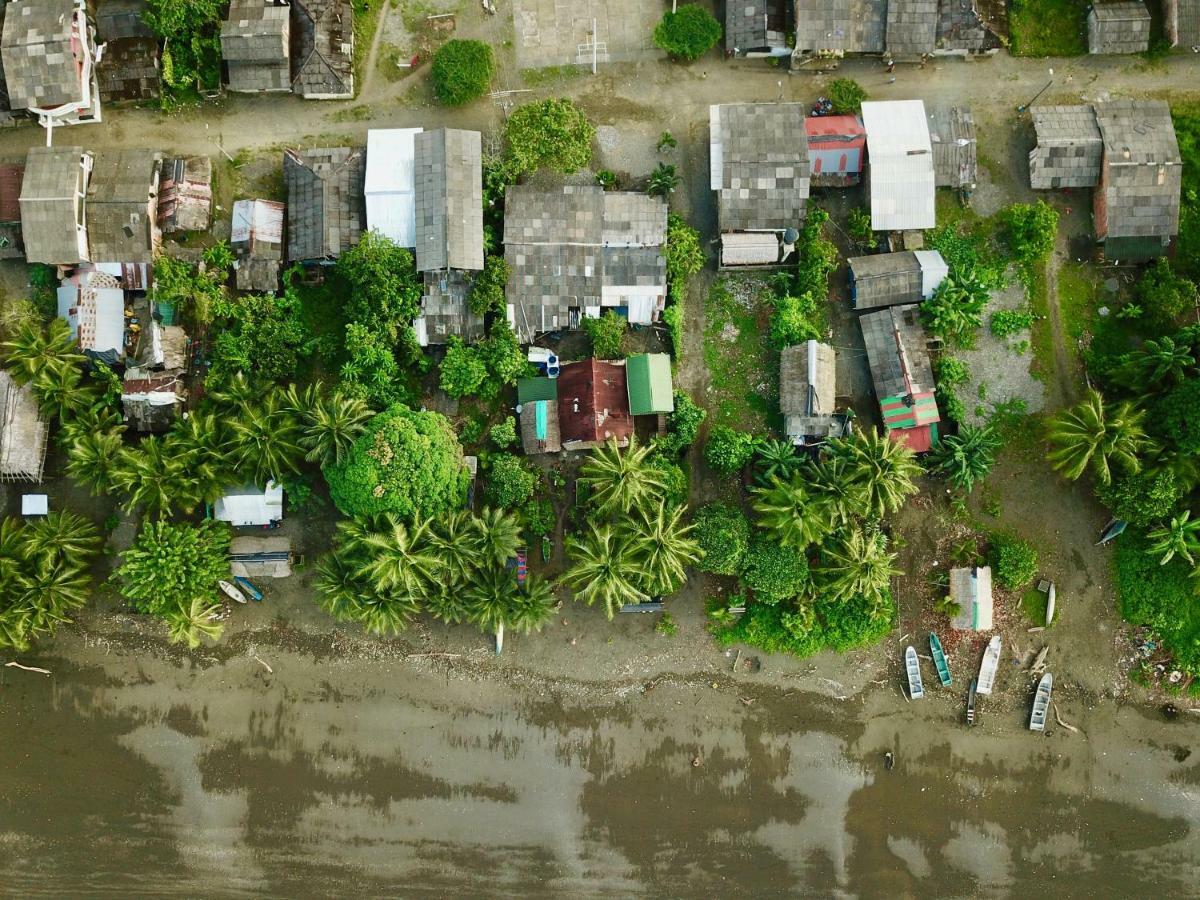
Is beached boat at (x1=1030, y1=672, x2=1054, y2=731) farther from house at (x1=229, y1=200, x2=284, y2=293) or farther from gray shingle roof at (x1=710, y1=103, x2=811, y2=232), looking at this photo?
house at (x1=229, y1=200, x2=284, y2=293)

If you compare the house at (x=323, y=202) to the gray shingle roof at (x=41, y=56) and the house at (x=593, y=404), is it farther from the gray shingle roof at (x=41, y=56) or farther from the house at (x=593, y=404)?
the house at (x=593, y=404)

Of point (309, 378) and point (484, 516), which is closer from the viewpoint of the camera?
point (484, 516)

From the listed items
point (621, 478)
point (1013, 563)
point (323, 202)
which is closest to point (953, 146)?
point (1013, 563)

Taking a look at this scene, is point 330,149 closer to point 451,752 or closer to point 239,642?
point 239,642

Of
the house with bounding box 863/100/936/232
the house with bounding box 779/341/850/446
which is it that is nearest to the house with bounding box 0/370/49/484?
the house with bounding box 779/341/850/446

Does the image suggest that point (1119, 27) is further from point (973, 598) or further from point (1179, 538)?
point (973, 598)

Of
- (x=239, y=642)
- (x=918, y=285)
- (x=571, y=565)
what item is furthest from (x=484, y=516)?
(x=918, y=285)

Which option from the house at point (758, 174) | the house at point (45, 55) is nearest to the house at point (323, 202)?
the house at point (45, 55)
